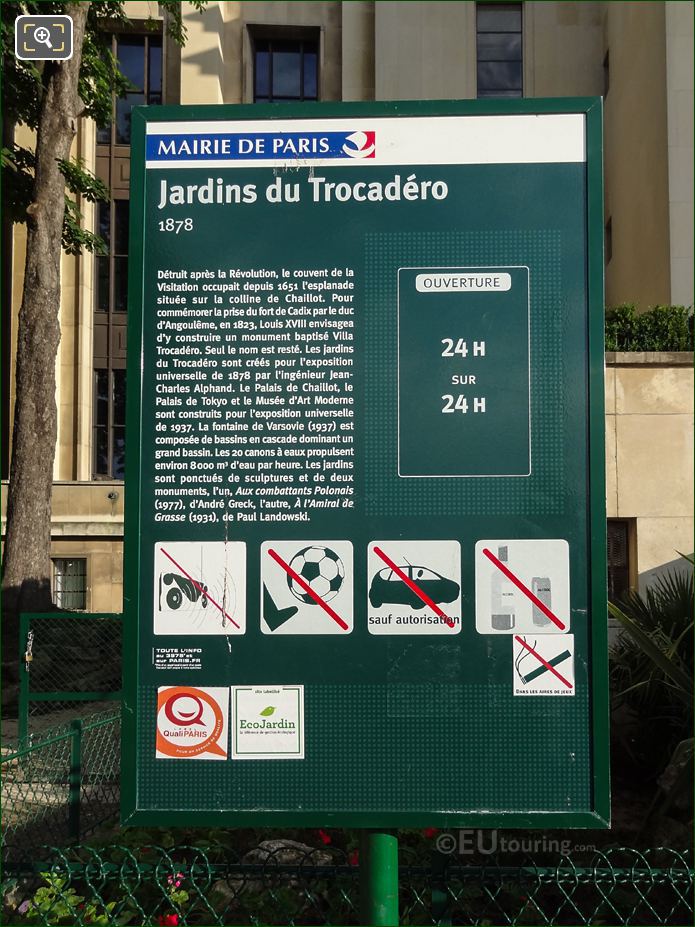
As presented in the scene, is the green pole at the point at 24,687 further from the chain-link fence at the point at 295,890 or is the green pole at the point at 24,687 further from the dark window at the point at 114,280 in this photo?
the dark window at the point at 114,280

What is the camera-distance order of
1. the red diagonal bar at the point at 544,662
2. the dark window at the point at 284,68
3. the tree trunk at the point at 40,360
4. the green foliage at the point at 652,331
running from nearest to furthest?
1. the red diagonal bar at the point at 544,662
2. the tree trunk at the point at 40,360
3. the green foliage at the point at 652,331
4. the dark window at the point at 284,68

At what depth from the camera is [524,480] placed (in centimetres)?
272

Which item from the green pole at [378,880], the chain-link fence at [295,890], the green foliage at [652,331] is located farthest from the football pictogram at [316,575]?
the green foliage at [652,331]

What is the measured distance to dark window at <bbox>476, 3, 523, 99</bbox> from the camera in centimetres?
2573

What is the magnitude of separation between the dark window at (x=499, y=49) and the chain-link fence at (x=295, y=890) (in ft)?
78.4

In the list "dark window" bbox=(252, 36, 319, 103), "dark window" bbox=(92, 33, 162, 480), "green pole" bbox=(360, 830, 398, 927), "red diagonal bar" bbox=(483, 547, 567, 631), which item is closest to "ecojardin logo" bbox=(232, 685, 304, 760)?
"green pole" bbox=(360, 830, 398, 927)

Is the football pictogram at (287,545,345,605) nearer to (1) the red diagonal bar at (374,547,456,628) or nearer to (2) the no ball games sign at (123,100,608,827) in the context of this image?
(2) the no ball games sign at (123,100,608,827)

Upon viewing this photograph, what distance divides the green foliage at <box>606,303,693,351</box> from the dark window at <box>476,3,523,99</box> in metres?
13.2

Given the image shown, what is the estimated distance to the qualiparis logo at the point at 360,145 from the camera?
2812mm

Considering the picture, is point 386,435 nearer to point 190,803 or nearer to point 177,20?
point 190,803

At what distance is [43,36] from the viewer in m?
3.89

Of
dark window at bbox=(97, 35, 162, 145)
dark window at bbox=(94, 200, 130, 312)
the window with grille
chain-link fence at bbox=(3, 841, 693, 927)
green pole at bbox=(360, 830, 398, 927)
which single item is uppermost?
dark window at bbox=(97, 35, 162, 145)

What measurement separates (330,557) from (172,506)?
48 cm

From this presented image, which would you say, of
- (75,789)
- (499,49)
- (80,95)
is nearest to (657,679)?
(75,789)
